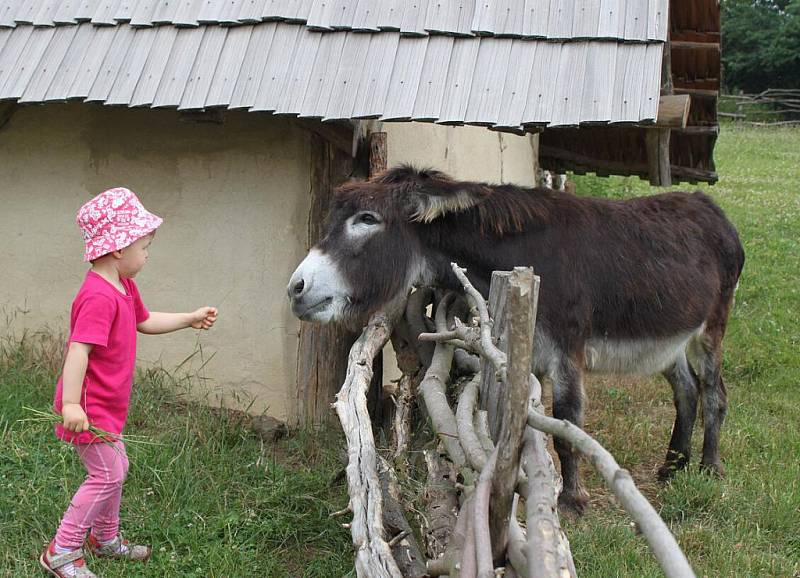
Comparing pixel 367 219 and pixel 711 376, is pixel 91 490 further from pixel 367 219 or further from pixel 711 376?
pixel 711 376

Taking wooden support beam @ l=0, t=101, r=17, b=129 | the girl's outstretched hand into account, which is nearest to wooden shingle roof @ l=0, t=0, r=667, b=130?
wooden support beam @ l=0, t=101, r=17, b=129

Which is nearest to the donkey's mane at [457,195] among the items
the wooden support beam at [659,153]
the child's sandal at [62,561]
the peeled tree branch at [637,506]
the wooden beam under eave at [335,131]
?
the wooden beam under eave at [335,131]

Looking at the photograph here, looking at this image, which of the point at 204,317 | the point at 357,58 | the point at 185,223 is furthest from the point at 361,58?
the point at 204,317

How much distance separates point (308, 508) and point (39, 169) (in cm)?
313

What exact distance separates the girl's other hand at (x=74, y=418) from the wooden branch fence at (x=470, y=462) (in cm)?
101

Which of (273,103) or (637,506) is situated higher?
(273,103)

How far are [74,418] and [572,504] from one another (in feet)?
9.07

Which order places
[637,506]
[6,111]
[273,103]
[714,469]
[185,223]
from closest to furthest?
[637,506] < [273,103] < [714,469] < [185,223] < [6,111]

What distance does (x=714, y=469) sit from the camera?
568cm

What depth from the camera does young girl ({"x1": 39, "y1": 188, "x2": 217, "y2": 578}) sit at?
3.43 metres

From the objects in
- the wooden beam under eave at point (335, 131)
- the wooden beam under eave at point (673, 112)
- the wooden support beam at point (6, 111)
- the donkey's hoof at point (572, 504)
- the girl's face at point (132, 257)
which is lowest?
the donkey's hoof at point (572, 504)

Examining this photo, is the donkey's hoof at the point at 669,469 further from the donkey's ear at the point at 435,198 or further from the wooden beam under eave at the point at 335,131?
the wooden beam under eave at the point at 335,131

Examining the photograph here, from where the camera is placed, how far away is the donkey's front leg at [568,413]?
486 centimetres

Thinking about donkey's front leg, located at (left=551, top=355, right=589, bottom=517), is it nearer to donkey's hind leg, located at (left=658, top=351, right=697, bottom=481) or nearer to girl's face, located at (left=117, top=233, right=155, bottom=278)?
donkey's hind leg, located at (left=658, top=351, right=697, bottom=481)
